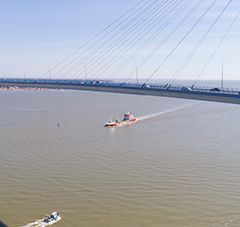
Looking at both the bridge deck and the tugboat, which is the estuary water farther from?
the bridge deck

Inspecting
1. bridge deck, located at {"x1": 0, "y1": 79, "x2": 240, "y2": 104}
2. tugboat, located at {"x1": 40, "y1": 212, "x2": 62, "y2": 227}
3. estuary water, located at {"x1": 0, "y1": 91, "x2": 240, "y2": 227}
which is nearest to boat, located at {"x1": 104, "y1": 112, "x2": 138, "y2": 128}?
estuary water, located at {"x1": 0, "y1": 91, "x2": 240, "y2": 227}

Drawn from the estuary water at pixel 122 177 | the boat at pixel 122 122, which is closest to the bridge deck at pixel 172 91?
the estuary water at pixel 122 177

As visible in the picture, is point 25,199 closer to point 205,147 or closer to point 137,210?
point 137,210

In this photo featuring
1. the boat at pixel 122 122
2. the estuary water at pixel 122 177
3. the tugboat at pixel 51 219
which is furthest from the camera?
the boat at pixel 122 122

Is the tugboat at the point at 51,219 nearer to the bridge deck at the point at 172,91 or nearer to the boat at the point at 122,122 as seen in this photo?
the bridge deck at the point at 172,91

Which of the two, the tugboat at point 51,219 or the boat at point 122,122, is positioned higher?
the boat at point 122,122

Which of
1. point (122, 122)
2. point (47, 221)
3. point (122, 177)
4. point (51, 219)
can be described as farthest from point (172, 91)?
point (122, 122)
